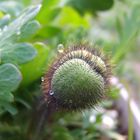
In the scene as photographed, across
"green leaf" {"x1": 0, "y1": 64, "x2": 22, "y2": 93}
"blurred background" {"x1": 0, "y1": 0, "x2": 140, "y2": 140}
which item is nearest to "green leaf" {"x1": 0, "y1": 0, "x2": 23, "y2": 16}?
"blurred background" {"x1": 0, "y1": 0, "x2": 140, "y2": 140}

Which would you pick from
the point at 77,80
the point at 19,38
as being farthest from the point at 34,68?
the point at 77,80

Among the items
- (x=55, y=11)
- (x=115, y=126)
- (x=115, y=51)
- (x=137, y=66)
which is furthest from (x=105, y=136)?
(x=137, y=66)

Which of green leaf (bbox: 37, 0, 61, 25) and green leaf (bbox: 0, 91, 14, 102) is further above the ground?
green leaf (bbox: 37, 0, 61, 25)

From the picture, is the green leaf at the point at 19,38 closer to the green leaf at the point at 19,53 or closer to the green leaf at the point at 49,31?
the green leaf at the point at 19,53

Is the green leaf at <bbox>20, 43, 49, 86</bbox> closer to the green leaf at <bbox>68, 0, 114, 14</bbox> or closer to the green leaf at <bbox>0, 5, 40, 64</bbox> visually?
the green leaf at <bbox>0, 5, 40, 64</bbox>

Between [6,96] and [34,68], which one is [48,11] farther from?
[6,96]

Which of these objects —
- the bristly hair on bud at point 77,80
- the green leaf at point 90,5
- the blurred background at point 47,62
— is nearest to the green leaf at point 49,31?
the blurred background at point 47,62

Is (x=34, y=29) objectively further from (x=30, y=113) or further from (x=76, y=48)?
(x=30, y=113)
